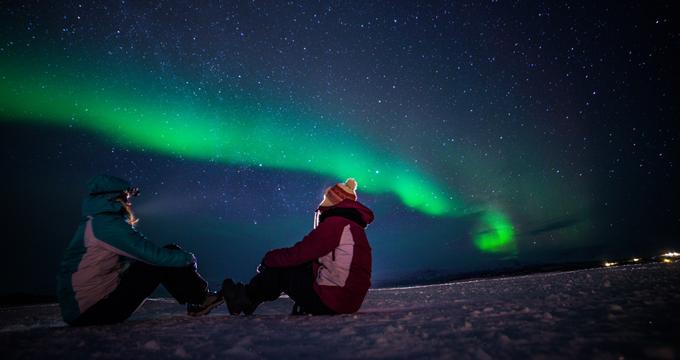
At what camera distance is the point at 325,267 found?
3.42 m

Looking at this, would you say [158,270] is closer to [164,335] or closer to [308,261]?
[164,335]

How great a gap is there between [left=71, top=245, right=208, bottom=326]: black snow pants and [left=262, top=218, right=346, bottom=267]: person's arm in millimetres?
1102

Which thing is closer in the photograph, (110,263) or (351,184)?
(110,263)

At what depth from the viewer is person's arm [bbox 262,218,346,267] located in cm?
332

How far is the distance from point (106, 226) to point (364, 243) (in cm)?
254

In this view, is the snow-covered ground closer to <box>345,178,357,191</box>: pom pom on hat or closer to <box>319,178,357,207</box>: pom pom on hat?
<box>319,178,357,207</box>: pom pom on hat

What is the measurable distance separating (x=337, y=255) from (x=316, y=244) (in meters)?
0.25

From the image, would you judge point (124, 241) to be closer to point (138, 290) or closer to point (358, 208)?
point (138, 290)

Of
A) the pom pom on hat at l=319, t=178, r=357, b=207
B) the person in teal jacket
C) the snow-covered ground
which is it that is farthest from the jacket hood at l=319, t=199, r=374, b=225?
the person in teal jacket

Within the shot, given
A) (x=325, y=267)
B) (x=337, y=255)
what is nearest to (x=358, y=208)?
(x=337, y=255)

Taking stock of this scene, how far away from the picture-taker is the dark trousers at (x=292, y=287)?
351 cm

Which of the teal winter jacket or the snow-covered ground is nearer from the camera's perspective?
the snow-covered ground

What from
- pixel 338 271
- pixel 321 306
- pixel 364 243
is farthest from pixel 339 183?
pixel 321 306

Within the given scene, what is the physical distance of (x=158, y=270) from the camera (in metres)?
3.46
